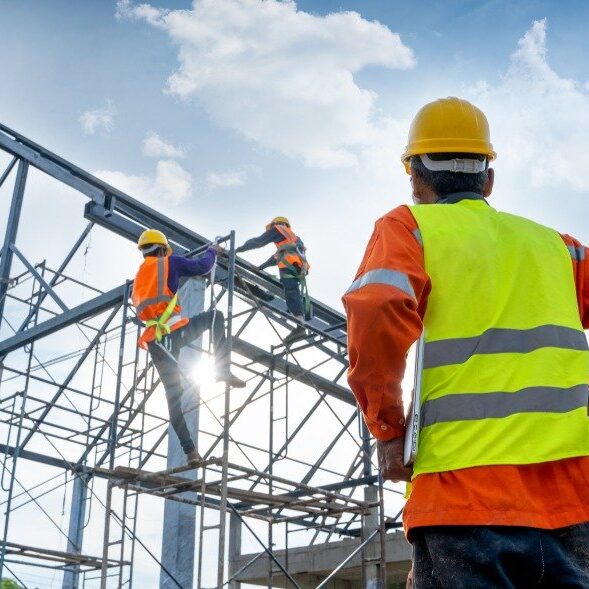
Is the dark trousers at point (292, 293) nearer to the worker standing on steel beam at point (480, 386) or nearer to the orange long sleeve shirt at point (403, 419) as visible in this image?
the worker standing on steel beam at point (480, 386)

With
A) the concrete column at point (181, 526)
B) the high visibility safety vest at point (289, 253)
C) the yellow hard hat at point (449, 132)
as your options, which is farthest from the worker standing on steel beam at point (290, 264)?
the yellow hard hat at point (449, 132)

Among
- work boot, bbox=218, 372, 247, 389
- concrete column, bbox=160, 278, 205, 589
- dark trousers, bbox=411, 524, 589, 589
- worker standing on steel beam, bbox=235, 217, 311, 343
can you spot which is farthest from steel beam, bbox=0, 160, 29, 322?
dark trousers, bbox=411, 524, 589, 589

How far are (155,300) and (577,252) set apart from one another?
6794mm

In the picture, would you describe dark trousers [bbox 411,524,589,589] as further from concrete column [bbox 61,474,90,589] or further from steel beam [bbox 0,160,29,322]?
concrete column [bbox 61,474,90,589]

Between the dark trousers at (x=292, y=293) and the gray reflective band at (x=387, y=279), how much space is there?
10.3 m

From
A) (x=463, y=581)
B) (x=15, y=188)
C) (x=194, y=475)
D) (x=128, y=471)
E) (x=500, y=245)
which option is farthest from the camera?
(x=15, y=188)

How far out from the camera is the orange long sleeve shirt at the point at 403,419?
1962mm

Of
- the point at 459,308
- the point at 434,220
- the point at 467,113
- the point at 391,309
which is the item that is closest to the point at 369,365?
the point at 391,309

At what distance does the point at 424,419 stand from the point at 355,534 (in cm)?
1235

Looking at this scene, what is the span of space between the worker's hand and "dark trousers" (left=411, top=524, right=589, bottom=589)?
0.70 ft

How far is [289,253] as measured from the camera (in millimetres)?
12641

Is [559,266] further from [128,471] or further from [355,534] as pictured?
[355,534]

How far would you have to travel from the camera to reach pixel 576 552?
1942 mm

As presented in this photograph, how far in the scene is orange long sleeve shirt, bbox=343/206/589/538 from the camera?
1.96 meters
